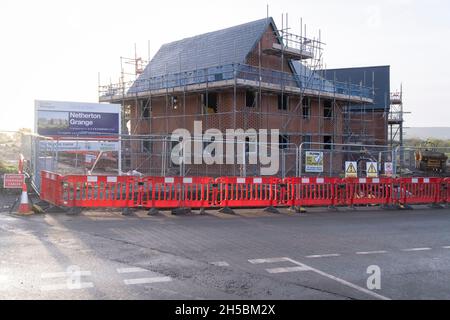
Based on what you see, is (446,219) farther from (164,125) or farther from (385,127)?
(385,127)

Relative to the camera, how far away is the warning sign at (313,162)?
1847 cm

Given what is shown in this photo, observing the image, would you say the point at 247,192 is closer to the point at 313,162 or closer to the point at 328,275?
the point at 313,162

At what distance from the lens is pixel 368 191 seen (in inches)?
639

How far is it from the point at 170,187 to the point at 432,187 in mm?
9689

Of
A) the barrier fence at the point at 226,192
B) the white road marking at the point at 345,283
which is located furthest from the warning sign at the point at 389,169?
the white road marking at the point at 345,283

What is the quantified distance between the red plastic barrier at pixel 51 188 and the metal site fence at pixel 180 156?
6.67 ft

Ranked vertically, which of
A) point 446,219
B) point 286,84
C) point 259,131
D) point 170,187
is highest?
point 286,84

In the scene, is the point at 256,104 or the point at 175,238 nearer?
the point at 175,238

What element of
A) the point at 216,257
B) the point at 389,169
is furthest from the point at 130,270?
the point at 389,169

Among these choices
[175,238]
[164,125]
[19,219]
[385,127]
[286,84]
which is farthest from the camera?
[385,127]

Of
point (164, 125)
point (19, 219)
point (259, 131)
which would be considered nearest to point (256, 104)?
point (259, 131)

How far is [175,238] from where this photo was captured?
9758mm

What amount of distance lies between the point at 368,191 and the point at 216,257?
9528 mm

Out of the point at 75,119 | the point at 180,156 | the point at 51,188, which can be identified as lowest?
the point at 51,188
